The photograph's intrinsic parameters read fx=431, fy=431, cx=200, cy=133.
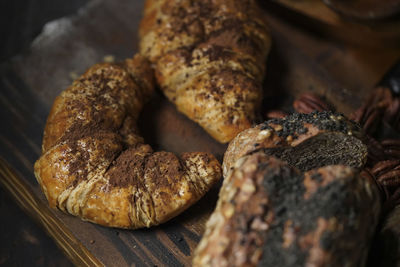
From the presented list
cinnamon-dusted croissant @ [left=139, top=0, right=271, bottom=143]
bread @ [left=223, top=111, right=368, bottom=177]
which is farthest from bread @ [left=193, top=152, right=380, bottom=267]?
cinnamon-dusted croissant @ [left=139, top=0, right=271, bottom=143]

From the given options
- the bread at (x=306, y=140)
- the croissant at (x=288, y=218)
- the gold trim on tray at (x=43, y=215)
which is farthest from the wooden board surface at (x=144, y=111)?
the croissant at (x=288, y=218)

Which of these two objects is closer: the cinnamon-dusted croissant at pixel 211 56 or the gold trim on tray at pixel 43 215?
the gold trim on tray at pixel 43 215

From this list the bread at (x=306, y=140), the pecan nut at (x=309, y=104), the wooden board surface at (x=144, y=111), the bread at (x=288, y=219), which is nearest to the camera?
the bread at (x=288, y=219)

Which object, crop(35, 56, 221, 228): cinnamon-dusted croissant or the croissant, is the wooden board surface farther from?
the croissant

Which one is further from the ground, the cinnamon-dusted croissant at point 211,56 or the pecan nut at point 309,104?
the cinnamon-dusted croissant at point 211,56

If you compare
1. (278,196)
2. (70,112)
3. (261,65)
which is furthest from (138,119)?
(278,196)

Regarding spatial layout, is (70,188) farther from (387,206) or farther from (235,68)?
(387,206)

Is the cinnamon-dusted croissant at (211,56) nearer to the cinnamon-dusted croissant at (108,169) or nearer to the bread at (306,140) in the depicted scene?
the cinnamon-dusted croissant at (108,169)
